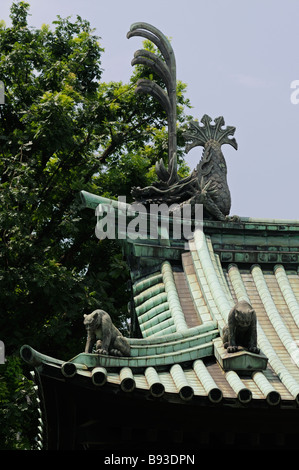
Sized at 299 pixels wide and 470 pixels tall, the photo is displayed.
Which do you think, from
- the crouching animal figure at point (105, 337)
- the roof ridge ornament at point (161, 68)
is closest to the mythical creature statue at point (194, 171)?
the roof ridge ornament at point (161, 68)

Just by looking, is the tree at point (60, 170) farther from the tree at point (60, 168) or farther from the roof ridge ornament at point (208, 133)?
the roof ridge ornament at point (208, 133)

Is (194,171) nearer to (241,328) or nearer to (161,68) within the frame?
(161,68)

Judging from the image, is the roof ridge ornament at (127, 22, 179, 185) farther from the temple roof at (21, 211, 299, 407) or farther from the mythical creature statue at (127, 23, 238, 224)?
the temple roof at (21, 211, 299, 407)

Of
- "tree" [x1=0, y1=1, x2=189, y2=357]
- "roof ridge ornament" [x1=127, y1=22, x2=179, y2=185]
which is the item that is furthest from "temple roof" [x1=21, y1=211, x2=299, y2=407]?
"tree" [x1=0, y1=1, x2=189, y2=357]

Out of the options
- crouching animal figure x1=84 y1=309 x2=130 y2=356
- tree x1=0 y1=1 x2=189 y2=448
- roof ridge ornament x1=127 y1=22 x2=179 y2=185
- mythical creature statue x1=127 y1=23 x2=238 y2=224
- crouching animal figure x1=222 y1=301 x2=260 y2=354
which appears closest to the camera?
crouching animal figure x1=84 y1=309 x2=130 y2=356

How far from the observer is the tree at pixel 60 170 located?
1925 cm

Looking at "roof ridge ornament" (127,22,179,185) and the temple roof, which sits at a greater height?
"roof ridge ornament" (127,22,179,185)

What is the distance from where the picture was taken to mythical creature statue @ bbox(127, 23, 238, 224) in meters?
14.3

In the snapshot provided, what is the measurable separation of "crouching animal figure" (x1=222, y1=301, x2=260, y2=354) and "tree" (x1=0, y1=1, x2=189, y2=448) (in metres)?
8.05

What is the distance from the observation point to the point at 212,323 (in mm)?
11891

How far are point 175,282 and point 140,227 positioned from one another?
38.8 inches

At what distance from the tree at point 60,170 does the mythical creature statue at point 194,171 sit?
4718 millimetres

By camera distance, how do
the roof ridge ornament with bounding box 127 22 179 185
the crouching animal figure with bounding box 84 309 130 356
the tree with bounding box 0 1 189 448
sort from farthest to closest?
the tree with bounding box 0 1 189 448 → the roof ridge ornament with bounding box 127 22 179 185 → the crouching animal figure with bounding box 84 309 130 356

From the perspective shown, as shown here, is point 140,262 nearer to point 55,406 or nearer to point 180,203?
point 180,203
